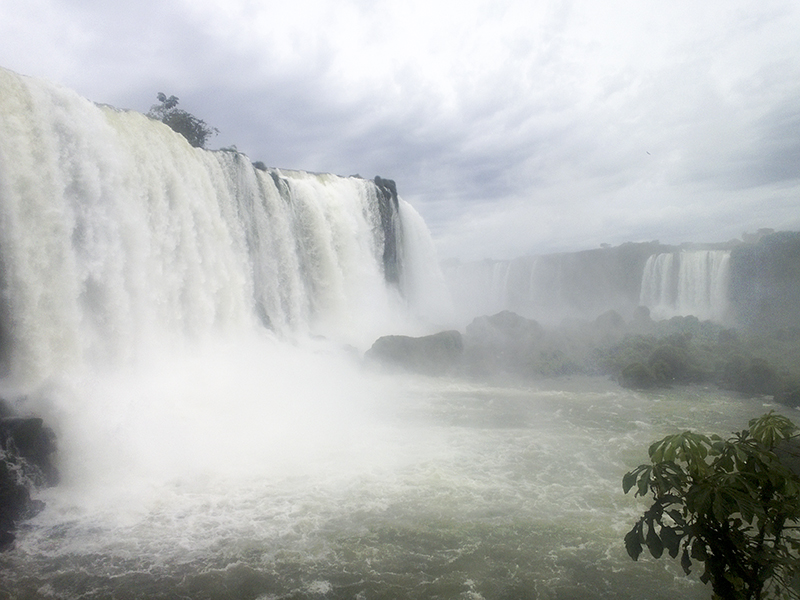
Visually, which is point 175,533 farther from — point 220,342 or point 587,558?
point 220,342

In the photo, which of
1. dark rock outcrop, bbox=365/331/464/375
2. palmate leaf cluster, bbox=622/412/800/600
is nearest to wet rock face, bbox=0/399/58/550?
palmate leaf cluster, bbox=622/412/800/600

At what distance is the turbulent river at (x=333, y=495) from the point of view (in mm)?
5348

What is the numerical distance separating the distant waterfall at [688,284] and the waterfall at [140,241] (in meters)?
18.4

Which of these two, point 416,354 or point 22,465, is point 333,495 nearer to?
point 22,465

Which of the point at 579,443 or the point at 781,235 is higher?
the point at 781,235

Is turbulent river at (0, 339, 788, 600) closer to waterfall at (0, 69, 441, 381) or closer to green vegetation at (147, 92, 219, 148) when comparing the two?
waterfall at (0, 69, 441, 381)

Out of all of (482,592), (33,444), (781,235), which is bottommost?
(482,592)

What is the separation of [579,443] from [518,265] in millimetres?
29170

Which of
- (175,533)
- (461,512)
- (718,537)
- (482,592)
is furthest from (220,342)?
(718,537)

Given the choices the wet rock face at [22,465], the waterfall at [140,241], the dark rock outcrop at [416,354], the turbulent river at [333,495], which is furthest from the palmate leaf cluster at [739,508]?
the dark rock outcrop at [416,354]

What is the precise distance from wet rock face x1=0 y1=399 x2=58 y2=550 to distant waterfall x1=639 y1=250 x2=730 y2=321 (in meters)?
28.1

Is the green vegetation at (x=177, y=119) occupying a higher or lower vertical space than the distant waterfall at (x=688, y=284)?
higher

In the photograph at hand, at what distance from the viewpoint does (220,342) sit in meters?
13.4

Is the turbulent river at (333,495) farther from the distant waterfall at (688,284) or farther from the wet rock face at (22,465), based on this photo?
the distant waterfall at (688,284)
